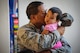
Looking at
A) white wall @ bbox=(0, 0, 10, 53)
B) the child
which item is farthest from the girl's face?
white wall @ bbox=(0, 0, 10, 53)

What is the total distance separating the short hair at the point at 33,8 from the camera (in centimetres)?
177

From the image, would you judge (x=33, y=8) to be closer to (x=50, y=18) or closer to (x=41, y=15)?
(x=41, y=15)

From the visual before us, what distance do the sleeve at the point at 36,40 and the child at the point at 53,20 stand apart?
0.05m

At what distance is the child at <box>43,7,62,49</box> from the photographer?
1.70m

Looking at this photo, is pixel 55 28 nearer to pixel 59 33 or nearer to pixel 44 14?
pixel 59 33

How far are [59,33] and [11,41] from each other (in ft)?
1.91

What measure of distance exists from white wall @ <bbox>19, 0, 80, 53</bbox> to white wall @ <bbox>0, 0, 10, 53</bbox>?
8.1 inches

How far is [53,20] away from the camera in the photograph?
1707 millimetres

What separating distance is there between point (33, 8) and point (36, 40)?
35 centimetres

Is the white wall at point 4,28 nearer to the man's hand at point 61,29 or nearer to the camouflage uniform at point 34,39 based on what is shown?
the camouflage uniform at point 34,39

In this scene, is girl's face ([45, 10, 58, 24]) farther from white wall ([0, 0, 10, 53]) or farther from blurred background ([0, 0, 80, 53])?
white wall ([0, 0, 10, 53])

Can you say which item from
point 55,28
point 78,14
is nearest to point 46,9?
point 55,28

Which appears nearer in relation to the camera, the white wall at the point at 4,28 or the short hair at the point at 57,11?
the short hair at the point at 57,11

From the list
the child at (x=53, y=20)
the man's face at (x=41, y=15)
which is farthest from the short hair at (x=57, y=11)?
the man's face at (x=41, y=15)
